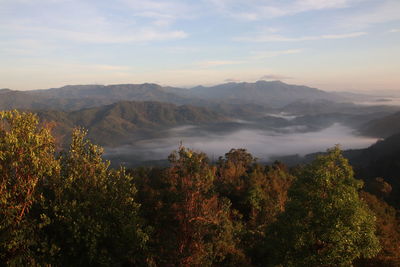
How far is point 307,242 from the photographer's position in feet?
78.1

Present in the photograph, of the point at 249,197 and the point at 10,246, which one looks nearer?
the point at 10,246

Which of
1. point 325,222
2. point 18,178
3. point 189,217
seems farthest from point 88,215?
point 325,222

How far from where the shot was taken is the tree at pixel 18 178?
16.7 meters

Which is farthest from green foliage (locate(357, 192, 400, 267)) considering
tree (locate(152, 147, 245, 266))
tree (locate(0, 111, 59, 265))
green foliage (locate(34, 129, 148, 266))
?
tree (locate(0, 111, 59, 265))

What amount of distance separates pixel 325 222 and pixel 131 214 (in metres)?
A: 15.6

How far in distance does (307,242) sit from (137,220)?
46.2 feet

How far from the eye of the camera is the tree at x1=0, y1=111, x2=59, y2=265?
16.7 m

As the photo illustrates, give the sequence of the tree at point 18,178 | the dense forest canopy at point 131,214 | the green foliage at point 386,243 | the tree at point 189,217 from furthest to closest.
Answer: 1. the green foliage at point 386,243
2. the tree at point 189,217
3. the dense forest canopy at point 131,214
4. the tree at point 18,178

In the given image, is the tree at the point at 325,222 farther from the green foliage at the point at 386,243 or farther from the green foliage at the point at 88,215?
the green foliage at the point at 88,215

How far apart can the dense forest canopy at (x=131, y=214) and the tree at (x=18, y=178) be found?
60 millimetres

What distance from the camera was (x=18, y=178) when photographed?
17.4 metres

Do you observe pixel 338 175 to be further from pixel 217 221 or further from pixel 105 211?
pixel 105 211

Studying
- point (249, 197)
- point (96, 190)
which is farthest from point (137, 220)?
point (249, 197)

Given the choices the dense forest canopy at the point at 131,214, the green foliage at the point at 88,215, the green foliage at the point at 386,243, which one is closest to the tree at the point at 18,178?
the dense forest canopy at the point at 131,214
